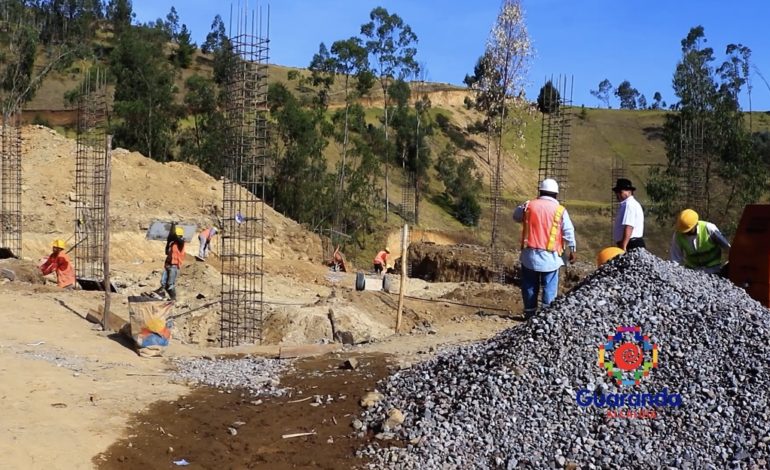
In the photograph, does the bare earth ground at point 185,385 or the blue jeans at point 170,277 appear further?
the blue jeans at point 170,277

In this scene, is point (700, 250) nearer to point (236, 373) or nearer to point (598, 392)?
point (598, 392)

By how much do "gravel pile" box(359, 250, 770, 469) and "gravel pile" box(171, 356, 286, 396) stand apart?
1147 mm

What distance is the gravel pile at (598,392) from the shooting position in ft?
16.0

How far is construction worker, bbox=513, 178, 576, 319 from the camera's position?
7.12 metres

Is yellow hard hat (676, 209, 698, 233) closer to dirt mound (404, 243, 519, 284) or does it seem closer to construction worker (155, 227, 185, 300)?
construction worker (155, 227, 185, 300)

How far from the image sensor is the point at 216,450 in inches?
208

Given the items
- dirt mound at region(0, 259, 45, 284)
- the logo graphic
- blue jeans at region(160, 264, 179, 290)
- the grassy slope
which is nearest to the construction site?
the logo graphic

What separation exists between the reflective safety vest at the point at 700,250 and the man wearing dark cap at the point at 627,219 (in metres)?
0.39

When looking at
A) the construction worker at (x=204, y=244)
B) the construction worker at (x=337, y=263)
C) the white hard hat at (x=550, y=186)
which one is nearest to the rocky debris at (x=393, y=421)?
the white hard hat at (x=550, y=186)

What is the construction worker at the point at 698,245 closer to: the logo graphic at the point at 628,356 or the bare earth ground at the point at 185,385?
the logo graphic at the point at 628,356

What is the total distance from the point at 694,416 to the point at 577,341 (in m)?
1.01

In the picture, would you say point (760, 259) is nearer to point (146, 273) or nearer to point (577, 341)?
point (577, 341)

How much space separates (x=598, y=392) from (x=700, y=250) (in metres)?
2.80

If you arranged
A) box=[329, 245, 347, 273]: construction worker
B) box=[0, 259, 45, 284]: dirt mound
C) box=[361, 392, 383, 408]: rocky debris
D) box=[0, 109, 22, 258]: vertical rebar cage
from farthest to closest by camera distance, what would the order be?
box=[329, 245, 347, 273]: construction worker < box=[0, 109, 22, 258]: vertical rebar cage < box=[0, 259, 45, 284]: dirt mound < box=[361, 392, 383, 408]: rocky debris
